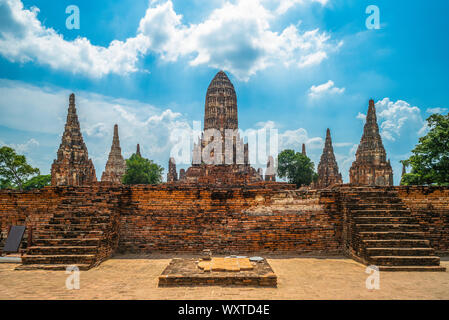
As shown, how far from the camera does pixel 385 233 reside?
722 cm

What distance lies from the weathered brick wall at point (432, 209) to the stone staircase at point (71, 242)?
8.34 m

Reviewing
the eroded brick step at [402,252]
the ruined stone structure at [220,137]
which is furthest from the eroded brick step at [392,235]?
the ruined stone structure at [220,137]

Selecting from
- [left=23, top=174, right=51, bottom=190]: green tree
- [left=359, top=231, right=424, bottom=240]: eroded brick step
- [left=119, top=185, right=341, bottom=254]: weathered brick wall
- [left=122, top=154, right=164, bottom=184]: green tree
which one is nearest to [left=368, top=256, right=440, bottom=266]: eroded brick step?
[left=359, top=231, right=424, bottom=240]: eroded brick step

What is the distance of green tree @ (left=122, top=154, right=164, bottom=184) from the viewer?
4009cm

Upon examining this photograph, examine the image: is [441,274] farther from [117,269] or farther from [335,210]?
[117,269]

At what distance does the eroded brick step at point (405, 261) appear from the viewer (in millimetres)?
6582

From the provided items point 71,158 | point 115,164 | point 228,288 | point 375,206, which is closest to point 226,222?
point 228,288

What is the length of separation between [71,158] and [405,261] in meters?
24.6

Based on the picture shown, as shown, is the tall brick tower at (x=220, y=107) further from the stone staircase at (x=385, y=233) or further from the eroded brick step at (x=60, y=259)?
the eroded brick step at (x=60, y=259)

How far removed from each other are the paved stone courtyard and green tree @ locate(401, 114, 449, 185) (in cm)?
1146

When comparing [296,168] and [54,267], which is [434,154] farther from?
[296,168]

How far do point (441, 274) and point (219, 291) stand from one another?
479cm

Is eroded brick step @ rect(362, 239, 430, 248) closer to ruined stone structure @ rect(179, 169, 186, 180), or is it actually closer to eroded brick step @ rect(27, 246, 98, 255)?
eroded brick step @ rect(27, 246, 98, 255)
